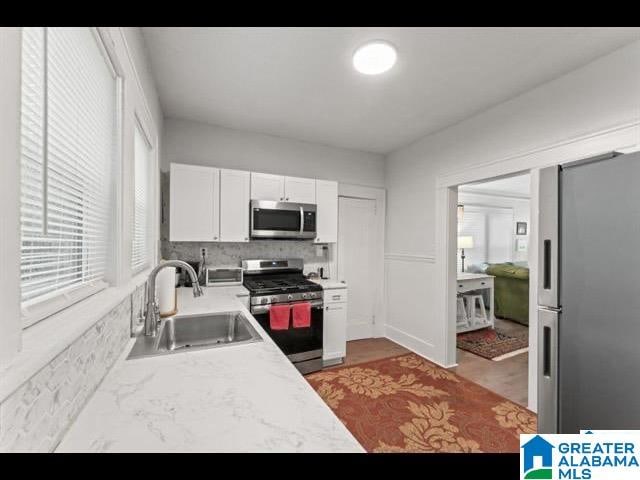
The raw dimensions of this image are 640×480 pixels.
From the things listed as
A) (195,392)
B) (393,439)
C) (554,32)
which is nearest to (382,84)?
(554,32)

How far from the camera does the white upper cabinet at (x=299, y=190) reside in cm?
300

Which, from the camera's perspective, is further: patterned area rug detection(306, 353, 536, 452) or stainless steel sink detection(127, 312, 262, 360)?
patterned area rug detection(306, 353, 536, 452)

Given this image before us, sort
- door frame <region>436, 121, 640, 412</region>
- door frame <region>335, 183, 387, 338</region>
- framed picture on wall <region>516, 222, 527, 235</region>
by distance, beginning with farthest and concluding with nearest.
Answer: framed picture on wall <region>516, 222, 527, 235</region>
door frame <region>335, 183, 387, 338</region>
door frame <region>436, 121, 640, 412</region>

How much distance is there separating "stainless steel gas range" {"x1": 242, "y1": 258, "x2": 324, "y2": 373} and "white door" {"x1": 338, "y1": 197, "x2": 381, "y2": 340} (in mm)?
835

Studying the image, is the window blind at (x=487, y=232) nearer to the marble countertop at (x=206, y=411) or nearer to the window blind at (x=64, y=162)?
the marble countertop at (x=206, y=411)

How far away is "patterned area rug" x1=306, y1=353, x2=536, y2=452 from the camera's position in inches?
71.2

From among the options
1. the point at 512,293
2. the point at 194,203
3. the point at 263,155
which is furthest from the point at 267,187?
the point at 512,293

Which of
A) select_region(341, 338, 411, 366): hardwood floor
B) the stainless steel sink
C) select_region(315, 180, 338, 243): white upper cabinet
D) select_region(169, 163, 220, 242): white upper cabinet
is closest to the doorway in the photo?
select_region(341, 338, 411, 366): hardwood floor

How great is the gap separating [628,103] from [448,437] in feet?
7.81

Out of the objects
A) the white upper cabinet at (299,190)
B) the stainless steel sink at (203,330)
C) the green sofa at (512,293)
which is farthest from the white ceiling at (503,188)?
the stainless steel sink at (203,330)

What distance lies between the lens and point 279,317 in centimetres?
251

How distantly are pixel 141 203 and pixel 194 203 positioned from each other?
0.74m

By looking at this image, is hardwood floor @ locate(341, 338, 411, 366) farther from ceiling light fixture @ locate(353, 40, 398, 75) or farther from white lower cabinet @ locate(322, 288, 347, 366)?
ceiling light fixture @ locate(353, 40, 398, 75)
